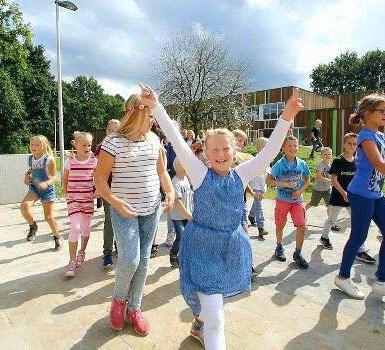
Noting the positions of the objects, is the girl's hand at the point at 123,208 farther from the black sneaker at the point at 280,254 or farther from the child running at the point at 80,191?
the black sneaker at the point at 280,254

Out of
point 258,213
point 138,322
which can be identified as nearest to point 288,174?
point 258,213

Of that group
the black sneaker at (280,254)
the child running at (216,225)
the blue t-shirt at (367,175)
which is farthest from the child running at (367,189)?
the child running at (216,225)

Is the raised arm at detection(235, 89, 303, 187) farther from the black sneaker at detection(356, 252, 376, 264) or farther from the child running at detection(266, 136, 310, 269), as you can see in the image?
the black sneaker at detection(356, 252, 376, 264)

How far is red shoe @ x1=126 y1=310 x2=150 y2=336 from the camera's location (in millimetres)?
3096

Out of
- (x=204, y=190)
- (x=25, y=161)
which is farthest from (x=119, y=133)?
(x=25, y=161)

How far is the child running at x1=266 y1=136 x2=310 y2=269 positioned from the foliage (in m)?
67.4

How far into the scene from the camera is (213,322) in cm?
239

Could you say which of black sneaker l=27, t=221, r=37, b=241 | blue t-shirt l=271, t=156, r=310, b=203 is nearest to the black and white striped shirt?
blue t-shirt l=271, t=156, r=310, b=203

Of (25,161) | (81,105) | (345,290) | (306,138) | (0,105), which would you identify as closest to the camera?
(345,290)

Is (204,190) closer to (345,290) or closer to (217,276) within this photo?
(217,276)

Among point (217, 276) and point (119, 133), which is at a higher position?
point (119, 133)

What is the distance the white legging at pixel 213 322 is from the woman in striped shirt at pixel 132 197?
31.9 inches

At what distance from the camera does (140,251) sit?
3.19 metres

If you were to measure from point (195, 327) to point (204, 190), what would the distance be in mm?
1159
